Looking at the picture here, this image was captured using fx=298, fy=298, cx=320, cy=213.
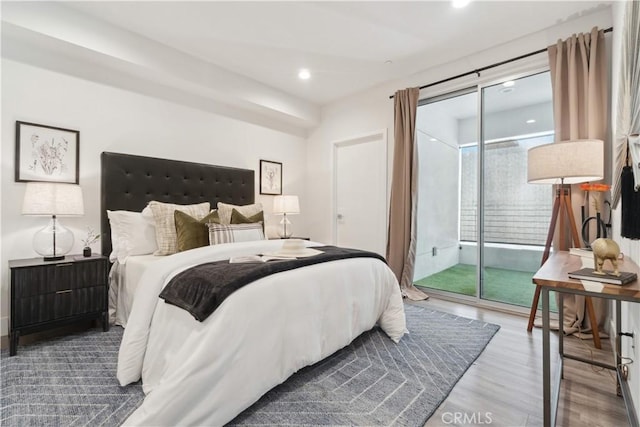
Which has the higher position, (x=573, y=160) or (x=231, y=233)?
(x=573, y=160)

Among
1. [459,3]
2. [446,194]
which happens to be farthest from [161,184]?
[446,194]

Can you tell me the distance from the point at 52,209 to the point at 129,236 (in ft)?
2.02

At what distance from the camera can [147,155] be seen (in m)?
3.28

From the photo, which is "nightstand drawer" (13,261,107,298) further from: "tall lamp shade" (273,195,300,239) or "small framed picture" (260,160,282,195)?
"small framed picture" (260,160,282,195)

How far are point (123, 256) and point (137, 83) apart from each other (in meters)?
1.87

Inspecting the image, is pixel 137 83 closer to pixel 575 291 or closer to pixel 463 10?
pixel 463 10

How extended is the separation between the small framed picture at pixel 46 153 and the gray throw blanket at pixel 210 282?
6.23ft

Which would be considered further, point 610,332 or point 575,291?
point 610,332

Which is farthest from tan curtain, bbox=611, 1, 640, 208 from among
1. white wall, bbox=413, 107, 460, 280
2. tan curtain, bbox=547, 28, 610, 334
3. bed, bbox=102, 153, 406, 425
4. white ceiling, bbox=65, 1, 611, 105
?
white wall, bbox=413, 107, 460, 280

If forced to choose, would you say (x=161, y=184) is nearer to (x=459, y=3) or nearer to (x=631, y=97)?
(x=459, y=3)

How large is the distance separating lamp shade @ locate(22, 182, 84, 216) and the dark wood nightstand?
389mm

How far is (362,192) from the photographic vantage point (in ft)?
14.6

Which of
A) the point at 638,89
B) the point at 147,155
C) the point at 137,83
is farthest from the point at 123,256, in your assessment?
the point at 638,89

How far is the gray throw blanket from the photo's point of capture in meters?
1.46
